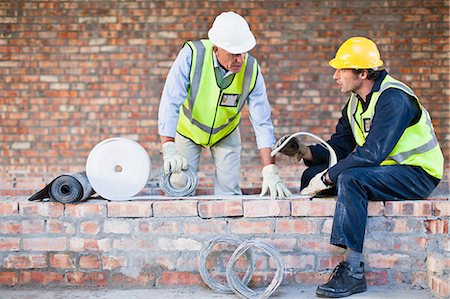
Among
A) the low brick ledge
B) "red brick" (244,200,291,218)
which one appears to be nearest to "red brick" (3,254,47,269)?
the low brick ledge

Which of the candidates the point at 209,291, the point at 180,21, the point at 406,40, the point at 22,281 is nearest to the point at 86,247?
the point at 22,281

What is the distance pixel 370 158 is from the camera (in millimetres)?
3318

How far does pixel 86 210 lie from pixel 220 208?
755 mm

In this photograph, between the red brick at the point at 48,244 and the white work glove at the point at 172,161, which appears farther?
the white work glove at the point at 172,161

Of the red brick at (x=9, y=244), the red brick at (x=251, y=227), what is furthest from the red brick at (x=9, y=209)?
the red brick at (x=251, y=227)

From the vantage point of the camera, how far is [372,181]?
11.0 ft

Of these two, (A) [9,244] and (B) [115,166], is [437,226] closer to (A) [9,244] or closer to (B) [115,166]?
(B) [115,166]

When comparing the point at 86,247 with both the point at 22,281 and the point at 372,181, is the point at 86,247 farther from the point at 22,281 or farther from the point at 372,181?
the point at 372,181

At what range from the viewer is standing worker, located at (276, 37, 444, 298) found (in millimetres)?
3248

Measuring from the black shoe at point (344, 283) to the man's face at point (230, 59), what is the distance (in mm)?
1307

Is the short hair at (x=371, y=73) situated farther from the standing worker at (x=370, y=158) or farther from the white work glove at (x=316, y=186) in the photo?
the white work glove at (x=316, y=186)

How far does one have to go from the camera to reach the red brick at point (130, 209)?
3438 millimetres

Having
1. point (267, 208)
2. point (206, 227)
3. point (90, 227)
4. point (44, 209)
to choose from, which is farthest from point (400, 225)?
point (44, 209)

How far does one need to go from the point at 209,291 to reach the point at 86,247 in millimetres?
737
